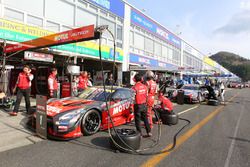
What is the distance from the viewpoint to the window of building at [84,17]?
1470 centimetres

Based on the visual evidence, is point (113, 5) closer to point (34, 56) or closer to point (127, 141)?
point (34, 56)

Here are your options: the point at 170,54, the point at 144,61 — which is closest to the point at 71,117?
the point at 144,61

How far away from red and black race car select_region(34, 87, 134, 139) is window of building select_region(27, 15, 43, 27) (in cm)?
758

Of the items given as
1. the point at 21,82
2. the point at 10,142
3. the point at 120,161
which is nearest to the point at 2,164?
A: the point at 10,142

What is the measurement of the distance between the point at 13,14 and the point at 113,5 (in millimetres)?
9201

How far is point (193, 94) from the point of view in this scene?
1282 cm

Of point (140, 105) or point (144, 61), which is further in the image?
point (144, 61)

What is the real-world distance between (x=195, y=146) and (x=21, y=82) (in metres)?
5.93

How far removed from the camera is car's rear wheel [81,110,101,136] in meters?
4.89

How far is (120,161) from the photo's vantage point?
3.59 metres

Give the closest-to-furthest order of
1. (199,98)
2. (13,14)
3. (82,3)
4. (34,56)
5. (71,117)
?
(71,117) < (34,56) < (13,14) < (199,98) < (82,3)

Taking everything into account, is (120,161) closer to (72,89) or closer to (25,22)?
(72,89)

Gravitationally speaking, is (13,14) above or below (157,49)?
below

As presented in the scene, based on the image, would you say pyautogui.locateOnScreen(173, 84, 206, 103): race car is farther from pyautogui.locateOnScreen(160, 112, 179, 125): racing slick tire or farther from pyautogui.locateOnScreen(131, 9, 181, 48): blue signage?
pyautogui.locateOnScreen(131, 9, 181, 48): blue signage
